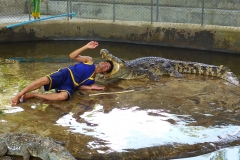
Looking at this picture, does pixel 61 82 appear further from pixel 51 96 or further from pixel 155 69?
pixel 155 69

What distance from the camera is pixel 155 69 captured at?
24.3ft

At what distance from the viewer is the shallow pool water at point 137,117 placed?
4.28 meters

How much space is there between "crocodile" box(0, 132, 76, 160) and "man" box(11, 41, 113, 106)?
1.27 m

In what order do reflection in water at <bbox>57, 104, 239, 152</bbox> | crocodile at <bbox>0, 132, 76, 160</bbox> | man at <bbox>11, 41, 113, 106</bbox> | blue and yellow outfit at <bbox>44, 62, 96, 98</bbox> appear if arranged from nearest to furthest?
crocodile at <bbox>0, 132, 76, 160</bbox> → reflection in water at <bbox>57, 104, 239, 152</bbox> → man at <bbox>11, 41, 113, 106</bbox> → blue and yellow outfit at <bbox>44, 62, 96, 98</bbox>

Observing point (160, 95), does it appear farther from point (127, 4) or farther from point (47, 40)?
point (127, 4)

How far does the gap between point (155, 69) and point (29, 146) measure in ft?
12.8

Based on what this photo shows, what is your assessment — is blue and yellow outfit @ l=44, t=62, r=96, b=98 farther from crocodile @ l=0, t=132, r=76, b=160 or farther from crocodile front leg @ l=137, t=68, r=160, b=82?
crocodile @ l=0, t=132, r=76, b=160

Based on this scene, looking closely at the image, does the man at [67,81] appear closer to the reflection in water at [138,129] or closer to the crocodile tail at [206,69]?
the reflection in water at [138,129]

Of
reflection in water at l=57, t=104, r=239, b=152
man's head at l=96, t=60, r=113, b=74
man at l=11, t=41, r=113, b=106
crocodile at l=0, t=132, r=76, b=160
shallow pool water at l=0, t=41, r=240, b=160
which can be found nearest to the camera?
crocodile at l=0, t=132, r=76, b=160

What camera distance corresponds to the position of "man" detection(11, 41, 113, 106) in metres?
5.50

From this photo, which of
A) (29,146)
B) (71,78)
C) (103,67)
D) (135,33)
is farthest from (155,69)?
(135,33)

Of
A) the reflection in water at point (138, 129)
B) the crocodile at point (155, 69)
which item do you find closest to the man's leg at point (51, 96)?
the reflection in water at point (138, 129)

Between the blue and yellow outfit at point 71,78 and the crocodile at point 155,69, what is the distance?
664 millimetres

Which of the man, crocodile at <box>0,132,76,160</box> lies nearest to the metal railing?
the man
